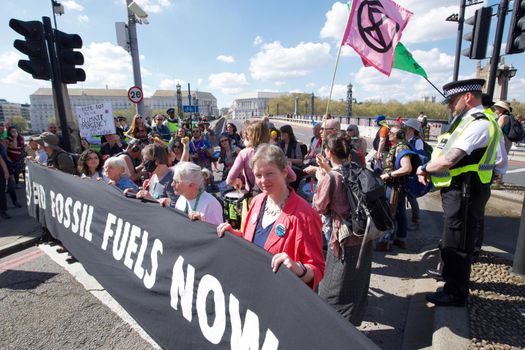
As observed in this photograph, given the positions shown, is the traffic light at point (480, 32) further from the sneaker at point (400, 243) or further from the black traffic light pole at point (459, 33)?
the black traffic light pole at point (459, 33)

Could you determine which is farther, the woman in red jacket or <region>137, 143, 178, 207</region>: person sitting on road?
<region>137, 143, 178, 207</region>: person sitting on road

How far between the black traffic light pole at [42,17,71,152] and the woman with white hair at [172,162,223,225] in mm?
4465

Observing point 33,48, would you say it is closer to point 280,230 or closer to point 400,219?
point 280,230

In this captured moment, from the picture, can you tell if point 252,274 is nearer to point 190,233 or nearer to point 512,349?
point 190,233

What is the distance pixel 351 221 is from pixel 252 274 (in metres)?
1.11

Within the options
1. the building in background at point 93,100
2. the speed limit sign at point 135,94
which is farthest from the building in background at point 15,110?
the speed limit sign at point 135,94

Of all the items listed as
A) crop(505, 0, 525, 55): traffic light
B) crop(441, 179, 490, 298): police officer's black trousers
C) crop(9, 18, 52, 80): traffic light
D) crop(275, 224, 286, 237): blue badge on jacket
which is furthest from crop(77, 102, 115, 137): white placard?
crop(505, 0, 525, 55): traffic light

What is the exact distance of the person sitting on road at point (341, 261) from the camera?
2406 mm

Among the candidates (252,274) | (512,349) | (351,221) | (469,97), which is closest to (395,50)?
(469,97)

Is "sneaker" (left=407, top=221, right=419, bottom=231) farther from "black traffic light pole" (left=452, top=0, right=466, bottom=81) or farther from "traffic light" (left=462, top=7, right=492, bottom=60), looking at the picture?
"black traffic light pole" (left=452, top=0, right=466, bottom=81)

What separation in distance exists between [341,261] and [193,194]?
1.44 meters

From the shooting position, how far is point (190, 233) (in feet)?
6.77

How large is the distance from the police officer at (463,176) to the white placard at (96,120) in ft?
21.1

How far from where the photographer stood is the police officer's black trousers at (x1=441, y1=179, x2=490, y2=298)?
2.74m
